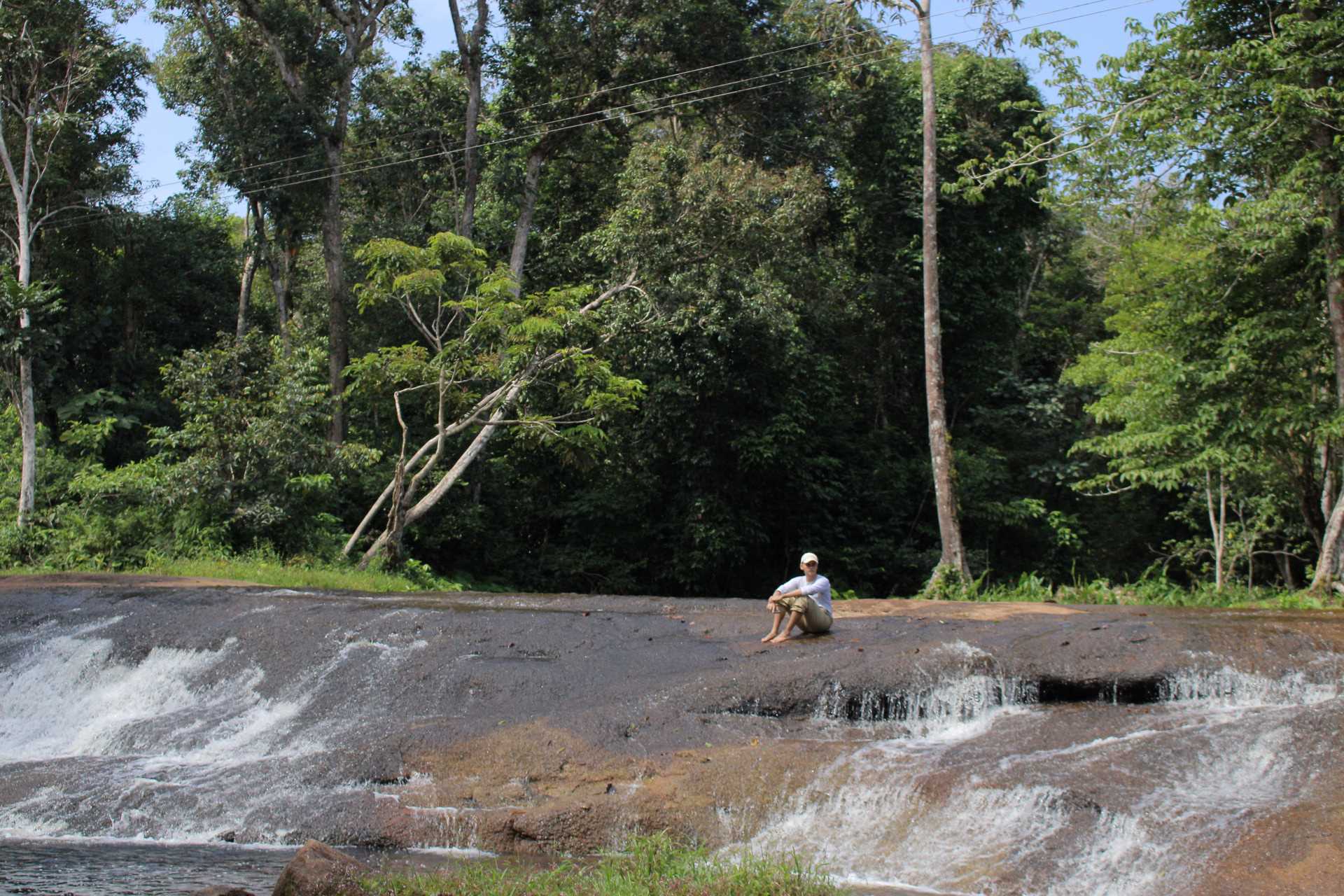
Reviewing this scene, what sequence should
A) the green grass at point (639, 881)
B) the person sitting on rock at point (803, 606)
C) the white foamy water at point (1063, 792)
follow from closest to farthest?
the green grass at point (639, 881) → the white foamy water at point (1063, 792) → the person sitting on rock at point (803, 606)

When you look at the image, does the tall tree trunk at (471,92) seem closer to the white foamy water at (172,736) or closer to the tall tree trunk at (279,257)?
the tall tree trunk at (279,257)

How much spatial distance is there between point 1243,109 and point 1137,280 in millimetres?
6905

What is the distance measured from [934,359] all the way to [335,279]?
41.6 ft

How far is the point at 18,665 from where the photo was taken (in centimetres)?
1297

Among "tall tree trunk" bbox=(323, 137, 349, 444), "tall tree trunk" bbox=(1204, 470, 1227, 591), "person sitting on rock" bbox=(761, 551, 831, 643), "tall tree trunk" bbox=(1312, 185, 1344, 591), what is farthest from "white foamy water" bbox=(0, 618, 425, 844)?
"tall tree trunk" bbox=(1204, 470, 1227, 591)

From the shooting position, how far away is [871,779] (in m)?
8.95

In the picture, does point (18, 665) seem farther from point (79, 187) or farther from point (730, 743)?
point (79, 187)

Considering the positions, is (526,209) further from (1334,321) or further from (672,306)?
(1334,321)

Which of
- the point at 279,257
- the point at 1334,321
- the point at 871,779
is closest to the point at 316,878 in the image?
the point at 871,779

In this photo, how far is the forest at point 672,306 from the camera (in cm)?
1694

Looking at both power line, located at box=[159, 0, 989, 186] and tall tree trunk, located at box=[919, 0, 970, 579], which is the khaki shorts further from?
power line, located at box=[159, 0, 989, 186]

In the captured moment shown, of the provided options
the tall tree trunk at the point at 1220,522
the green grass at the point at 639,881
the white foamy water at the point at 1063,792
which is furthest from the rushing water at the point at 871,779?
the tall tree trunk at the point at 1220,522

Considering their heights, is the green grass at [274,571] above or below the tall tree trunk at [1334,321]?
below

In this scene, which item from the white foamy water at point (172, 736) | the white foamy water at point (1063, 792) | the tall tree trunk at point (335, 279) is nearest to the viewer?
the white foamy water at point (1063, 792)
